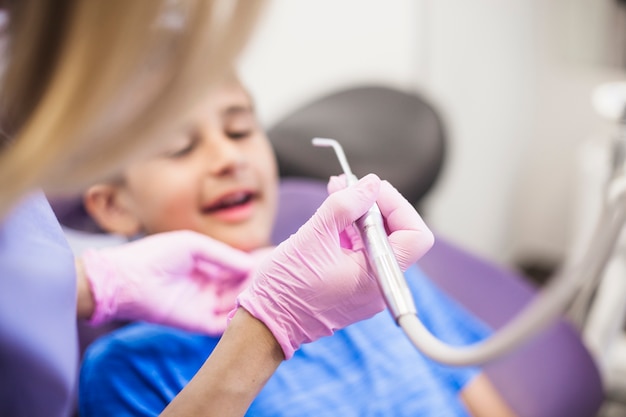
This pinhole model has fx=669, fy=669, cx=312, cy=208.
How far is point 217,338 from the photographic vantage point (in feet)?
1.96

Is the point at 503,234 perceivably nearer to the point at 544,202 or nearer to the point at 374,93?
the point at 544,202

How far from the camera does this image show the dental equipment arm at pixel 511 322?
14.6 inches

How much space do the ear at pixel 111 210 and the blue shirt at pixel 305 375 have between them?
113 mm

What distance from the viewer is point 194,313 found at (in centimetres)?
71

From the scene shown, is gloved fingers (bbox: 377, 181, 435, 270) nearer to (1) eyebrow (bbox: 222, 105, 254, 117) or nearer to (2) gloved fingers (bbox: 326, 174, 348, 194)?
(2) gloved fingers (bbox: 326, 174, 348, 194)

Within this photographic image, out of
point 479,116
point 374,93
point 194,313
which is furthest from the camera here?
point 479,116

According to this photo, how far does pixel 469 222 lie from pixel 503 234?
1.03 feet

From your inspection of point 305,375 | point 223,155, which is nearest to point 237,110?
point 223,155

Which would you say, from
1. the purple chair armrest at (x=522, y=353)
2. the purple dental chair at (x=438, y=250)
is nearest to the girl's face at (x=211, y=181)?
the purple dental chair at (x=438, y=250)

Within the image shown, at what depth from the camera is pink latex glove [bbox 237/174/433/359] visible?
511 mm

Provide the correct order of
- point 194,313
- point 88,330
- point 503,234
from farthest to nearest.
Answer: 1. point 503,234
2. point 88,330
3. point 194,313

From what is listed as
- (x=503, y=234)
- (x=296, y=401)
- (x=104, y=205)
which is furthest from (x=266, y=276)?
(x=503, y=234)

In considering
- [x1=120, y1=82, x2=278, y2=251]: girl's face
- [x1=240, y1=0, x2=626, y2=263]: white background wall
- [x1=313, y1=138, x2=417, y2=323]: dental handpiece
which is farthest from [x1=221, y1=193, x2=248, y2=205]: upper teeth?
[x1=240, y1=0, x2=626, y2=263]: white background wall

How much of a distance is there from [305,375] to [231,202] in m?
0.19
